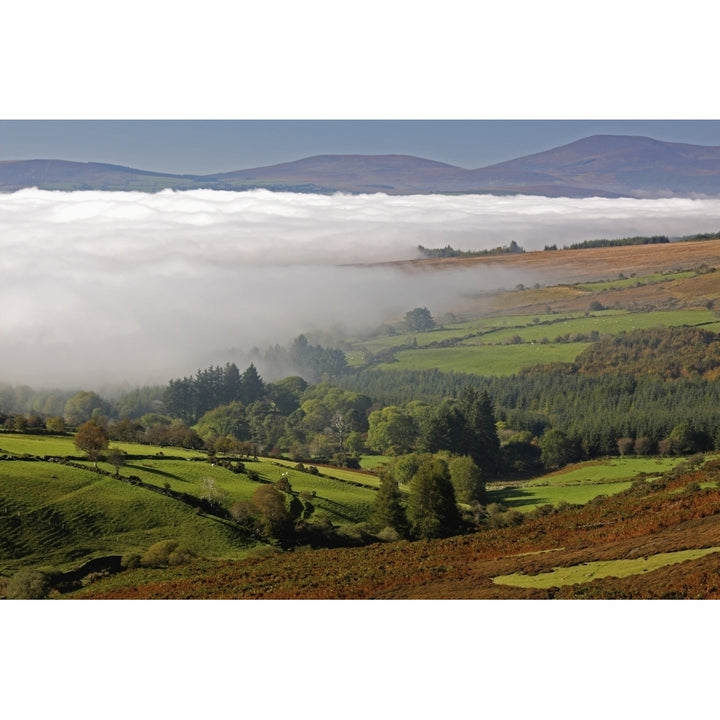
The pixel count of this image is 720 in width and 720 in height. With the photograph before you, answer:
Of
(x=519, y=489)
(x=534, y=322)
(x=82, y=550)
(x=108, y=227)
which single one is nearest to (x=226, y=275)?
(x=108, y=227)

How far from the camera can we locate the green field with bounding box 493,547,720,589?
50.7 ft

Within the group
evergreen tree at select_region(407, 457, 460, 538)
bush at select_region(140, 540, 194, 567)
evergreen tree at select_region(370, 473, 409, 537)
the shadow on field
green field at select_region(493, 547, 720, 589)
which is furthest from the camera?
the shadow on field

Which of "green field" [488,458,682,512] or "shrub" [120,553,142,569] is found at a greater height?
"shrub" [120,553,142,569]

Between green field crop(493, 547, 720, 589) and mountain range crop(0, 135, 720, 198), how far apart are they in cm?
6599

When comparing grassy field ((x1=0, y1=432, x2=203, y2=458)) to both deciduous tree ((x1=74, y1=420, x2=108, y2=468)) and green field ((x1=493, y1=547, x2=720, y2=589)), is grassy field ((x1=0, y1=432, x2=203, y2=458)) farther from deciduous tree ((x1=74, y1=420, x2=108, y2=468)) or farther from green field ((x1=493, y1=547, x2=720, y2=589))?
green field ((x1=493, y1=547, x2=720, y2=589))

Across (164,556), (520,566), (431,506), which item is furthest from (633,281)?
(164,556)

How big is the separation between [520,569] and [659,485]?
911 centimetres

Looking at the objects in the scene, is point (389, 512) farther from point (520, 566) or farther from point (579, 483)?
point (579, 483)

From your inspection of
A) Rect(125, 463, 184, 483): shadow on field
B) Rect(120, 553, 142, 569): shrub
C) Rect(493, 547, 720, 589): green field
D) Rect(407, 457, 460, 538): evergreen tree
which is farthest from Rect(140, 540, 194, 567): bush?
Rect(493, 547, 720, 589): green field

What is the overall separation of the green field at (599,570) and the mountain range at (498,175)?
66.0m

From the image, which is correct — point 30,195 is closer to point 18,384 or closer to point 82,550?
point 18,384

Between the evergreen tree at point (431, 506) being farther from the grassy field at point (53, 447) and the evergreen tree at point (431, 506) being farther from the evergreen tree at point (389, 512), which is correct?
the grassy field at point (53, 447)

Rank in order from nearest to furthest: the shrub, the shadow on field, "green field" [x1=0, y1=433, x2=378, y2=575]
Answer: the shrub, "green field" [x1=0, y1=433, x2=378, y2=575], the shadow on field

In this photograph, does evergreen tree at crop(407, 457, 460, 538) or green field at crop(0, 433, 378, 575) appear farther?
evergreen tree at crop(407, 457, 460, 538)
